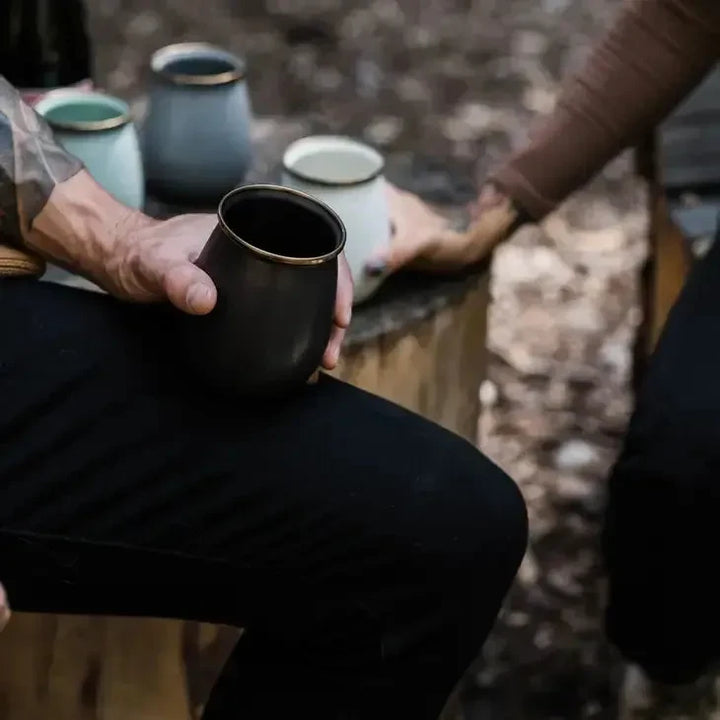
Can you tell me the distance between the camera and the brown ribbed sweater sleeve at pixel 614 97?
1.16 m

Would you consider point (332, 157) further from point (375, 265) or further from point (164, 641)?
point (164, 641)

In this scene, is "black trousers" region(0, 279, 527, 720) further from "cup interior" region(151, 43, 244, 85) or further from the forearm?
"cup interior" region(151, 43, 244, 85)

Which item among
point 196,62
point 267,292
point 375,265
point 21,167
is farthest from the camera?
point 196,62

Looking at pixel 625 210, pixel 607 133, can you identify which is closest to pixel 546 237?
pixel 625 210

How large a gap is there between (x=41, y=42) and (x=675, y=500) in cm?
74

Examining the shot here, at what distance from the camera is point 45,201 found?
2.86 feet

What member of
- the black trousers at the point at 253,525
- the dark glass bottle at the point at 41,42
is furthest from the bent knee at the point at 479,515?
the dark glass bottle at the point at 41,42

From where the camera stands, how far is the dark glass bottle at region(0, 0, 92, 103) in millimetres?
1215

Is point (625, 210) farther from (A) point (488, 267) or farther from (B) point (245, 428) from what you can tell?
(B) point (245, 428)

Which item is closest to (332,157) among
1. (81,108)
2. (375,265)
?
(375,265)

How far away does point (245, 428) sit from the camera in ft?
2.58

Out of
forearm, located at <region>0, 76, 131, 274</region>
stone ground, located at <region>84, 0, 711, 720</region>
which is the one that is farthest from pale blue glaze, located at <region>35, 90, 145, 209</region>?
stone ground, located at <region>84, 0, 711, 720</region>

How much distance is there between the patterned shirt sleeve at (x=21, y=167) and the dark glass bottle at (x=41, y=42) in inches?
12.8

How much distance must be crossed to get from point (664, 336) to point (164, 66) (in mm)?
501
